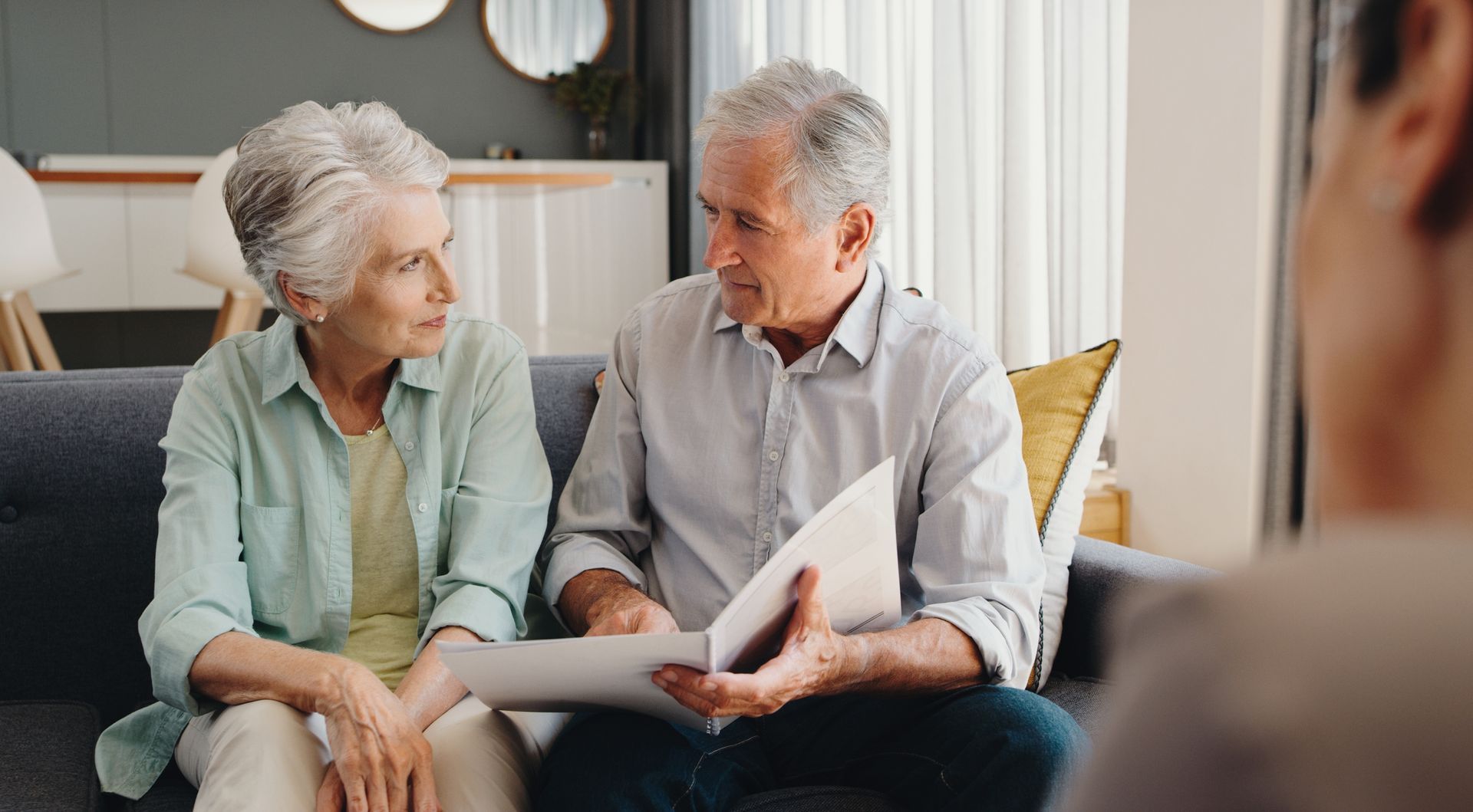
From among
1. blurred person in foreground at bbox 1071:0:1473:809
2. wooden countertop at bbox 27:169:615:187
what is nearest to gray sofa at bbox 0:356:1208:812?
blurred person in foreground at bbox 1071:0:1473:809

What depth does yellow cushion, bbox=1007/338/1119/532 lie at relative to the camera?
1.56 m

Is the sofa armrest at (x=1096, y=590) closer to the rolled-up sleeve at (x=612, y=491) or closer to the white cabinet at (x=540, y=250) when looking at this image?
the rolled-up sleeve at (x=612, y=491)

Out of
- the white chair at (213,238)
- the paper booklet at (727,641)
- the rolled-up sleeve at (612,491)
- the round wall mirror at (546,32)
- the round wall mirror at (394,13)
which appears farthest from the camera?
the round wall mirror at (546,32)

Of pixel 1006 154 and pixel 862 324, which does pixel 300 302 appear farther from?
pixel 1006 154

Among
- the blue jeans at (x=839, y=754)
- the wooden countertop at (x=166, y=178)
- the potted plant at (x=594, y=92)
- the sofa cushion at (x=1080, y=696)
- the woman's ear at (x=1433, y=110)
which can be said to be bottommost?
the sofa cushion at (x=1080, y=696)

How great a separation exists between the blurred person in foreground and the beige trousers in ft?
3.28

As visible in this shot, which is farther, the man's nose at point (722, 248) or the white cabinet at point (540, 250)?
the white cabinet at point (540, 250)

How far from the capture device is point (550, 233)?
4.90 meters

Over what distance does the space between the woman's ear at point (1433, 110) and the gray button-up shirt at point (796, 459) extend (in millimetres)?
A: 1023

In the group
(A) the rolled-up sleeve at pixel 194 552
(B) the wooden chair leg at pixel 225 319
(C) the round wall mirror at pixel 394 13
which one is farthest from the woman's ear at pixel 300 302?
(C) the round wall mirror at pixel 394 13

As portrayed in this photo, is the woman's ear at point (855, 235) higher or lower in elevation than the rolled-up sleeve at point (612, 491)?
higher

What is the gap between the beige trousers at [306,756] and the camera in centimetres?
109

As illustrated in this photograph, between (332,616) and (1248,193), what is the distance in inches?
57.9

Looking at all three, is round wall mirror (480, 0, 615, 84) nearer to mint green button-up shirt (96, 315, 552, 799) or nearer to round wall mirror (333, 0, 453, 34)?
round wall mirror (333, 0, 453, 34)
